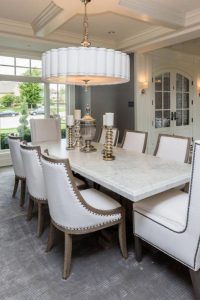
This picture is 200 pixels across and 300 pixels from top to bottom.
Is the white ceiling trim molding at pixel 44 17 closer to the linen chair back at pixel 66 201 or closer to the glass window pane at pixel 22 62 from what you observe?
the glass window pane at pixel 22 62

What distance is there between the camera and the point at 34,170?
7.77ft

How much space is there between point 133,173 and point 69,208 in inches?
24.6

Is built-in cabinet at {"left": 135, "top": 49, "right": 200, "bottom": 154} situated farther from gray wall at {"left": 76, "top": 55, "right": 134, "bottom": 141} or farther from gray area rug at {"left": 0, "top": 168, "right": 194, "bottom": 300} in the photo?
gray area rug at {"left": 0, "top": 168, "right": 194, "bottom": 300}

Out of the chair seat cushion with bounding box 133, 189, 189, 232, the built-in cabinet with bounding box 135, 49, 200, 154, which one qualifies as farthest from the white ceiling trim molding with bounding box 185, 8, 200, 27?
the chair seat cushion with bounding box 133, 189, 189, 232

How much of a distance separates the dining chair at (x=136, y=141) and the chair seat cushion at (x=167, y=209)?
1.28m

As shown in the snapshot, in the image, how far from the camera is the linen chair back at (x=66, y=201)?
5.59 feet

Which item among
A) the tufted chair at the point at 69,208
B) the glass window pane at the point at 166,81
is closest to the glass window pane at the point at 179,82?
the glass window pane at the point at 166,81

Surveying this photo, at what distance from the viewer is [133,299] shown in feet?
5.33

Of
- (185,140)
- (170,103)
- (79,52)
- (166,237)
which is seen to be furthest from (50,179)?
(170,103)

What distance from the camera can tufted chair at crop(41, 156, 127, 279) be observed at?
1713 millimetres

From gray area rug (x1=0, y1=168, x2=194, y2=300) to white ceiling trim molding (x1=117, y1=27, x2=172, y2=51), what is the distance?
3887 mm

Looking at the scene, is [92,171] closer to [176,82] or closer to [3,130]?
[3,130]

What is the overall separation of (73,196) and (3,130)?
14.9 ft

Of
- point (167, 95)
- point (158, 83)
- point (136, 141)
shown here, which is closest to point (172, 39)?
point (158, 83)
